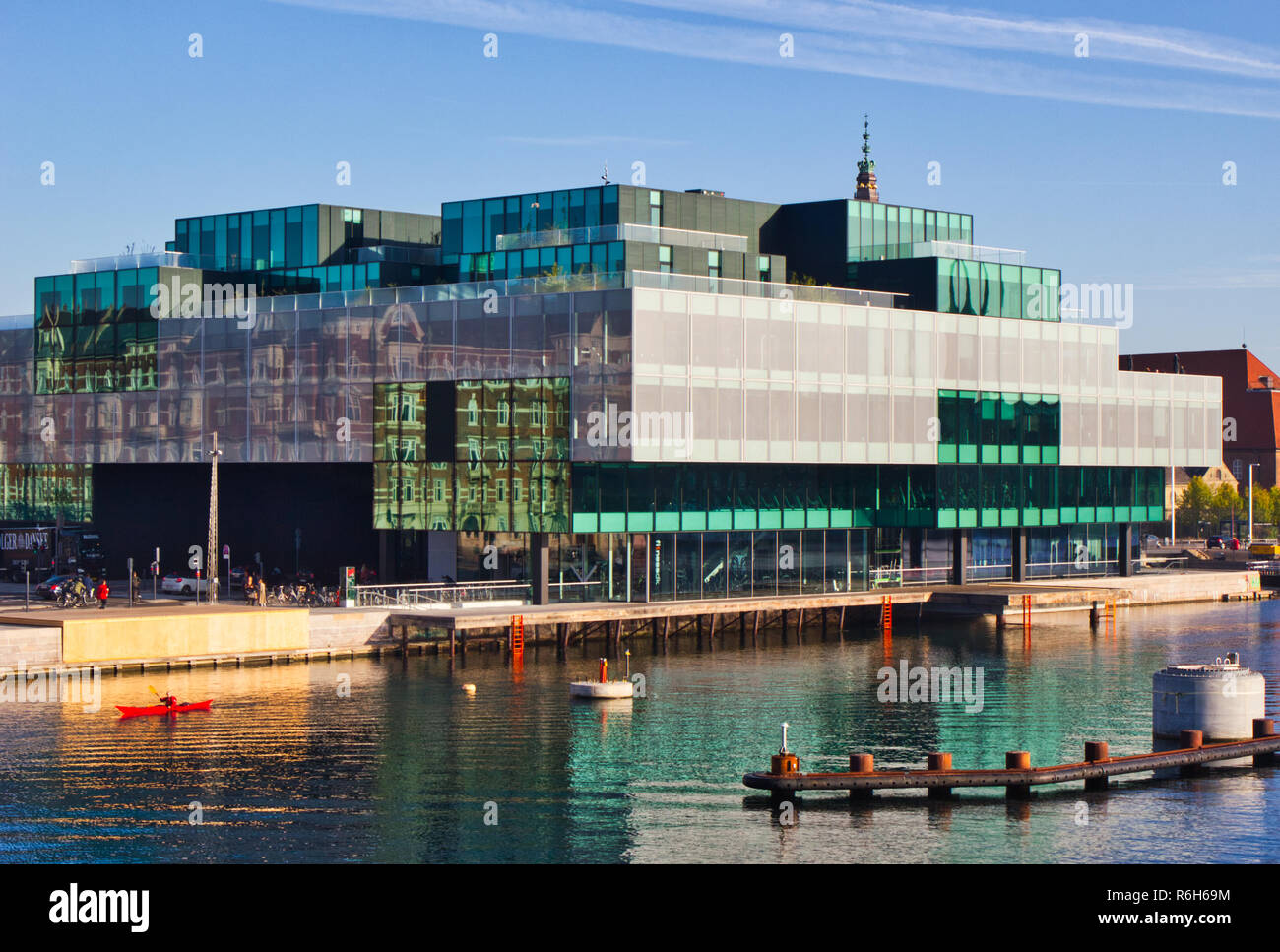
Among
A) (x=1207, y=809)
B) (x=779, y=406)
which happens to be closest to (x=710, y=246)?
(x=779, y=406)

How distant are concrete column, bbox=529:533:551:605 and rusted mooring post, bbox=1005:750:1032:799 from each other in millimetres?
40298

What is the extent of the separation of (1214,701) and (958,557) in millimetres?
50907

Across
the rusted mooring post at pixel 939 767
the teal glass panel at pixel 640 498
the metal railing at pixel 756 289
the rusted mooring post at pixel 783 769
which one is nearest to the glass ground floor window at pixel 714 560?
the teal glass panel at pixel 640 498

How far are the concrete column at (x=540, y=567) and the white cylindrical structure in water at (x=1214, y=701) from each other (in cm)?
3712

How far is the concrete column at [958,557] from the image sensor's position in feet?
360

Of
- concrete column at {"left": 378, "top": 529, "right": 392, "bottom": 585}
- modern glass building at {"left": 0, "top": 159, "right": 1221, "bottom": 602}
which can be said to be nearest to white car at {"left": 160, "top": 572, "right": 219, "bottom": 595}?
modern glass building at {"left": 0, "top": 159, "right": 1221, "bottom": 602}

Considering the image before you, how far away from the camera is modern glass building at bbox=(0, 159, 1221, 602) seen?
8981 centimetres

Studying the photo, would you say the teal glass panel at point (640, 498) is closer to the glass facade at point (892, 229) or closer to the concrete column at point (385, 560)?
the concrete column at point (385, 560)

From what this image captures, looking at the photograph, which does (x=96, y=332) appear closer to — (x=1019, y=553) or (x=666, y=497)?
(x=666, y=497)

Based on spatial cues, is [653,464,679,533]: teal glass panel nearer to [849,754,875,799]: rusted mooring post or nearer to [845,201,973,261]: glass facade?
[845,201,973,261]: glass facade

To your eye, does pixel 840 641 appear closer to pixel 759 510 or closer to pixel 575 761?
pixel 759 510

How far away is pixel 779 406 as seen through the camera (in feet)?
309
